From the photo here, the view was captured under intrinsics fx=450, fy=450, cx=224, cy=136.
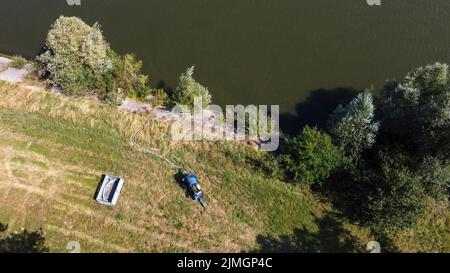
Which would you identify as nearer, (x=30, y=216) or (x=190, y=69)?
(x=30, y=216)

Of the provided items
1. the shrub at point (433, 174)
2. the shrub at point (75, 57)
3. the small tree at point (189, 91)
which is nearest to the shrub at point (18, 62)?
the shrub at point (75, 57)

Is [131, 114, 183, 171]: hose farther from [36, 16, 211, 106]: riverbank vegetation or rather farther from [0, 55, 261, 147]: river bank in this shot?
[36, 16, 211, 106]: riverbank vegetation

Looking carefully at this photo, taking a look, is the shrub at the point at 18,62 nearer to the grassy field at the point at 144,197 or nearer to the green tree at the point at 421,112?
the grassy field at the point at 144,197

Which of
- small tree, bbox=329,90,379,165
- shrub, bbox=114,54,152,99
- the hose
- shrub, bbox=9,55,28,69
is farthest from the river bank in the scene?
small tree, bbox=329,90,379,165
